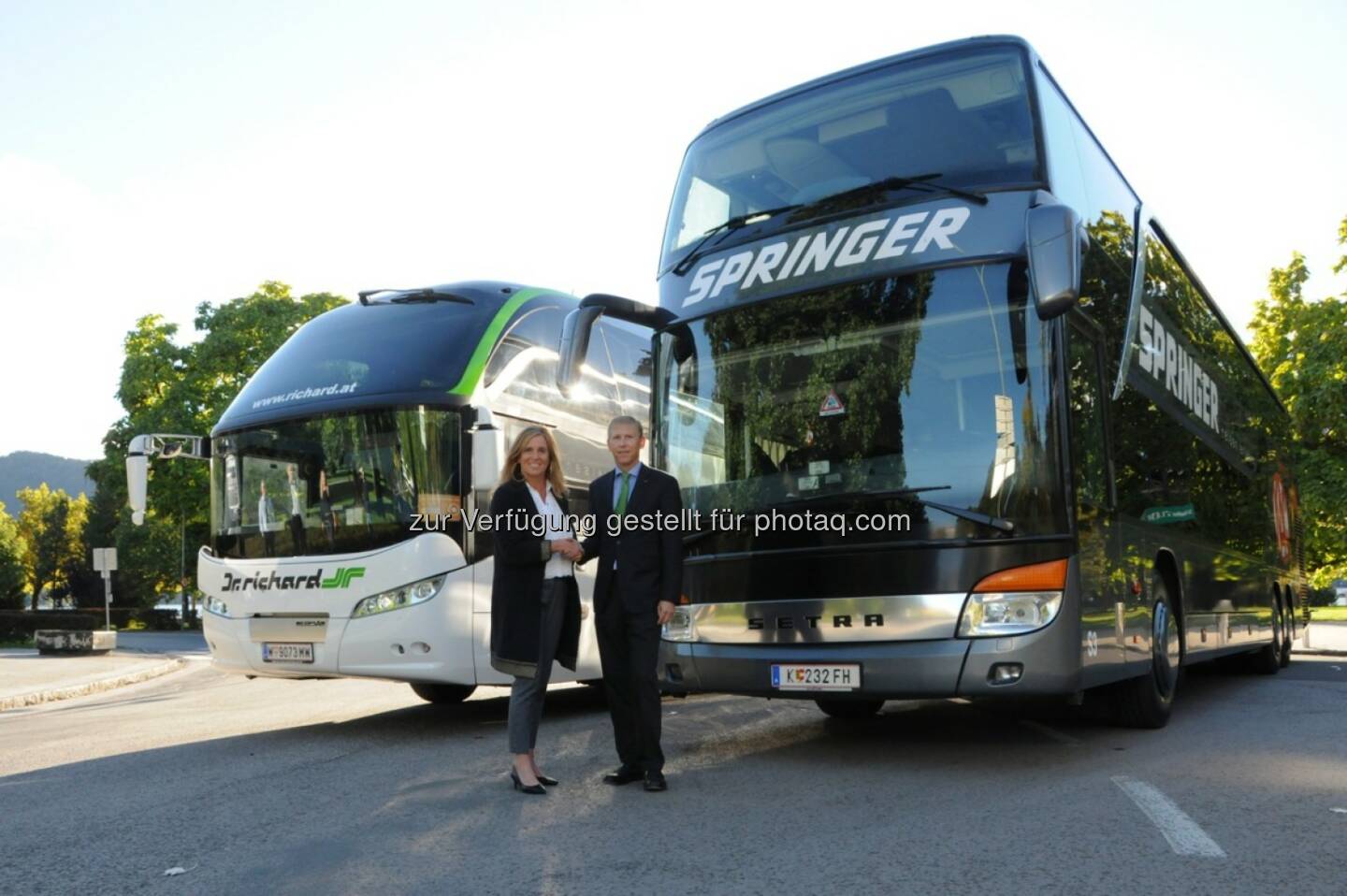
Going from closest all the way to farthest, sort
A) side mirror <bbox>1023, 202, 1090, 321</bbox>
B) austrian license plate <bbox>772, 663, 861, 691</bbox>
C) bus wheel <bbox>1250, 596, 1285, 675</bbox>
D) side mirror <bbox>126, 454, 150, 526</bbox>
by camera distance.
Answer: side mirror <bbox>1023, 202, 1090, 321</bbox>
austrian license plate <bbox>772, 663, 861, 691</bbox>
side mirror <bbox>126, 454, 150, 526</bbox>
bus wheel <bbox>1250, 596, 1285, 675</bbox>

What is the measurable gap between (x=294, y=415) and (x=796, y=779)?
5262mm

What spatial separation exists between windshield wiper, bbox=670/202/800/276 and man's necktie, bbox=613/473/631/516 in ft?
6.48

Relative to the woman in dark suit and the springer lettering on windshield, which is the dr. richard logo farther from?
the springer lettering on windshield

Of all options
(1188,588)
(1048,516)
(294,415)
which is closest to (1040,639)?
(1048,516)

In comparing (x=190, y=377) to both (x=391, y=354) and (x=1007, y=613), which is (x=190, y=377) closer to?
(x=391, y=354)

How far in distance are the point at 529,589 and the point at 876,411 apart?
2219 mm

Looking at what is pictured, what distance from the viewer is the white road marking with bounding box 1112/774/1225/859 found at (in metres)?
4.89

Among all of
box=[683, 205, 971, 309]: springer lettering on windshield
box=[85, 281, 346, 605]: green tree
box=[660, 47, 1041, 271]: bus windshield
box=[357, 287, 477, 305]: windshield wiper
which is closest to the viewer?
box=[683, 205, 971, 309]: springer lettering on windshield

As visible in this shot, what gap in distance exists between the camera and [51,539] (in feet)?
271

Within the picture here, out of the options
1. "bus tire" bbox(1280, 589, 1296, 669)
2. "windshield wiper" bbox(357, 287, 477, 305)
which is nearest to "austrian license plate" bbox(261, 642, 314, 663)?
"windshield wiper" bbox(357, 287, 477, 305)

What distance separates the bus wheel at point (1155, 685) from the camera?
834 cm

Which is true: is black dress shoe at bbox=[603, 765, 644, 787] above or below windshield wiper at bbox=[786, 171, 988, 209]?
below

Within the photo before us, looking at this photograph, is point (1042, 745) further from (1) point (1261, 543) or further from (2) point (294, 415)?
(1) point (1261, 543)

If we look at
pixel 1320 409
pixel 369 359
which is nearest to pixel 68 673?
pixel 369 359
